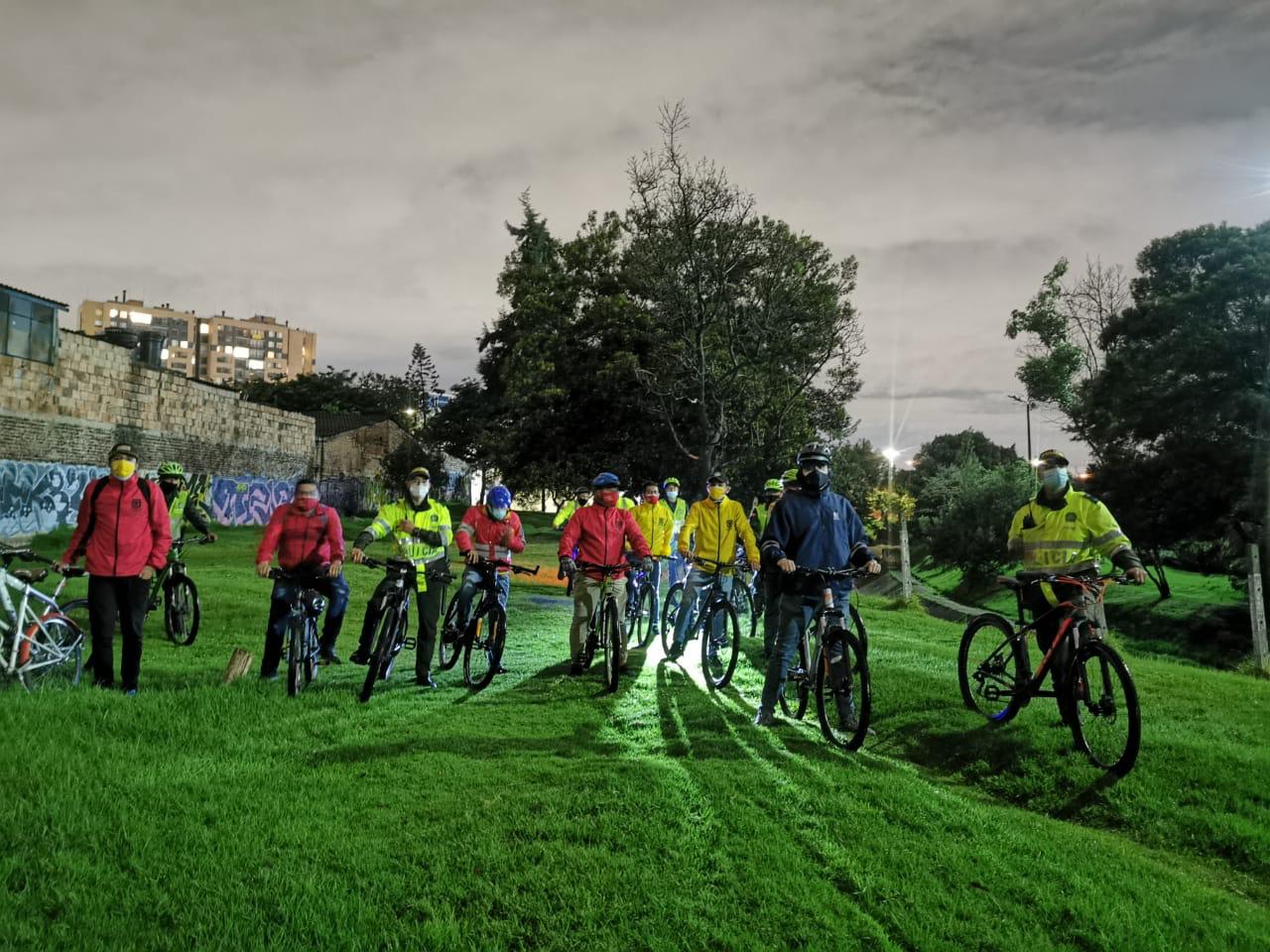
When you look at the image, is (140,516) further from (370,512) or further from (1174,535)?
(370,512)

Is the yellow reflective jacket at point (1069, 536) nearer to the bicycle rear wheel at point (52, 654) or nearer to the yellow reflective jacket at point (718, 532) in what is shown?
the yellow reflective jacket at point (718, 532)

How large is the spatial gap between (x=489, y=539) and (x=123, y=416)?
25.9 m

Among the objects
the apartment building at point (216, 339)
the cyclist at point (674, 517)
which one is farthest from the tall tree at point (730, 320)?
the apartment building at point (216, 339)

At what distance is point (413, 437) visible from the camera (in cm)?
5375

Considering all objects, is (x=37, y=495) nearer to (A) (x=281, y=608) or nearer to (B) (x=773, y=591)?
(A) (x=281, y=608)

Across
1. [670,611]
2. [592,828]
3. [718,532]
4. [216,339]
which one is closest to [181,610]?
[670,611]

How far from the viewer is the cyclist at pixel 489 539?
9.05 meters

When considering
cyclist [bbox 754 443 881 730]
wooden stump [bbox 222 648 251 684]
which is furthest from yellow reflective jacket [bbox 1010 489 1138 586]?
wooden stump [bbox 222 648 251 684]

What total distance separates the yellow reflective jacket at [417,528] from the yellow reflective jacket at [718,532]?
330cm

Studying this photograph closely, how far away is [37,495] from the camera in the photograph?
24531mm

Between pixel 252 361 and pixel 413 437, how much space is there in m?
113

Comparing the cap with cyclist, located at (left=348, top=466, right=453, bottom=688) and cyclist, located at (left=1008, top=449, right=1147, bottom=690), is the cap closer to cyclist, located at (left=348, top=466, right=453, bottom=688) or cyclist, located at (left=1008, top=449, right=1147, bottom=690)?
cyclist, located at (left=1008, top=449, right=1147, bottom=690)

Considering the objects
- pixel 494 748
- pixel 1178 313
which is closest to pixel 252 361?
pixel 1178 313

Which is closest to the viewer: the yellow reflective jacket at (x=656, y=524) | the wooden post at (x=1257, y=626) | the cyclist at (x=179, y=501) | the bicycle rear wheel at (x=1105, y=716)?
the bicycle rear wheel at (x=1105, y=716)
